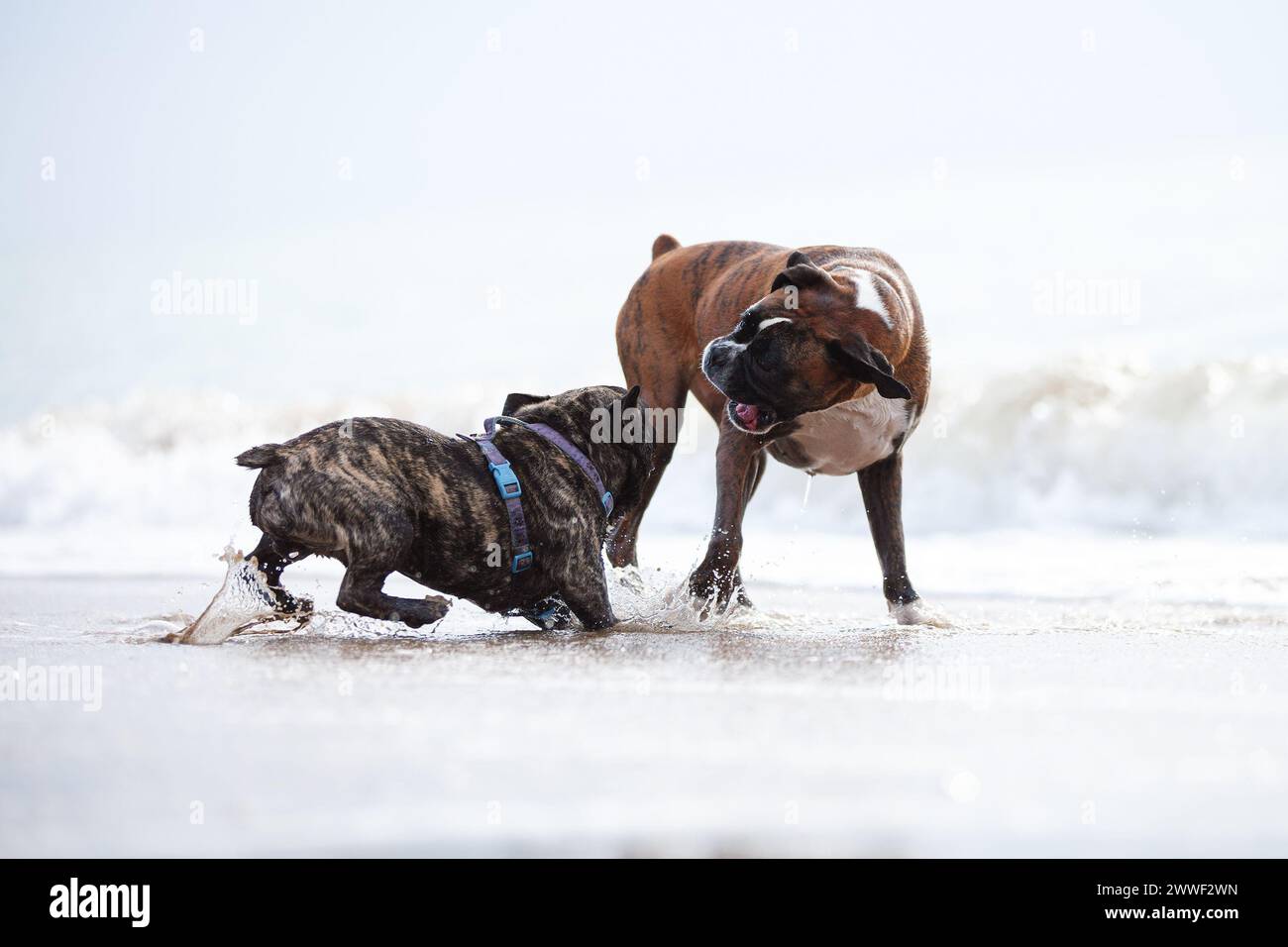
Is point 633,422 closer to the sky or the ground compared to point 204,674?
closer to the sky

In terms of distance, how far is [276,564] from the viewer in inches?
194

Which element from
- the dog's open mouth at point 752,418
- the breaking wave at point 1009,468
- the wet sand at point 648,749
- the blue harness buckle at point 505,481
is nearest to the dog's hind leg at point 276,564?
the wet sand at point 648,749

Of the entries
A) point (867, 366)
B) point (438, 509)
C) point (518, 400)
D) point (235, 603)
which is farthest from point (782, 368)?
point (235, 603)

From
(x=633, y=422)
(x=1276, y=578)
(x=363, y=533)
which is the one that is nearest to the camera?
(x=363, y=533)

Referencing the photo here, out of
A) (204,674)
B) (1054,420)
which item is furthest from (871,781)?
(1054,420)

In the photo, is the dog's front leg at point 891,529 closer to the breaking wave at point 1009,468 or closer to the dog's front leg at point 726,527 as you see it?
the dog's front leg at point 726,527

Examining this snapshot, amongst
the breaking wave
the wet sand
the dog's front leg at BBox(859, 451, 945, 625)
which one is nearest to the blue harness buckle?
the wet sand

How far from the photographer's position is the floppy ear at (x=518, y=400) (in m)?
5.47

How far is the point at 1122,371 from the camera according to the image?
1280 cm

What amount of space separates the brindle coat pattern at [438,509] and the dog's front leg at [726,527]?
0.39m

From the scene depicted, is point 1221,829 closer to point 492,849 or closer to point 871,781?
point 871,781

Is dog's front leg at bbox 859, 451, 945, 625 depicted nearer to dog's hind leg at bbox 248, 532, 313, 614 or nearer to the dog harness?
the dog harness

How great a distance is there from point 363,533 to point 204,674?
0.87 metres
